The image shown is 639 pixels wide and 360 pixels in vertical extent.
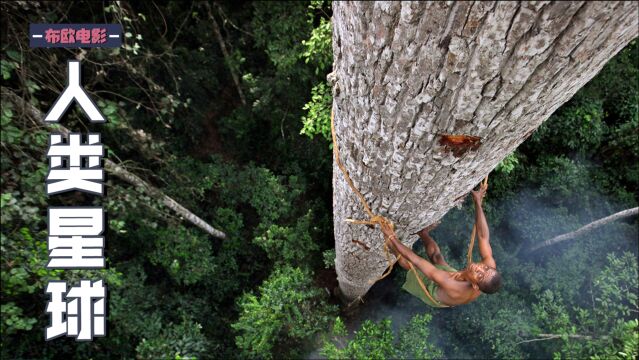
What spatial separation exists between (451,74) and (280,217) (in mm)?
4600

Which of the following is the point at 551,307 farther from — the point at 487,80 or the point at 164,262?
the point at 164,262

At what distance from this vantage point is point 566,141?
527 centimetres

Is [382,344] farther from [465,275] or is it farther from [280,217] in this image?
[280,217]

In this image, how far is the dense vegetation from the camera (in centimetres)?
385

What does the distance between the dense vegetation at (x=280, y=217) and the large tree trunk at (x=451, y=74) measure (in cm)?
231

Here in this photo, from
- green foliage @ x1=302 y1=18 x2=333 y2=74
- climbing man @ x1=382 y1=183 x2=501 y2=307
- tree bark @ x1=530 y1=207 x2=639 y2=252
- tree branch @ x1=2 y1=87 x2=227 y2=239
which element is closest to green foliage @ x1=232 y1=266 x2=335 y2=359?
tree branch @ x1=2 y1=87 x2=227 y2=239

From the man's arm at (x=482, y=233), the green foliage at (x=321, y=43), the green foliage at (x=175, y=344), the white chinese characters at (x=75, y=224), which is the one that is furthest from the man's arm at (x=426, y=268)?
the green foliage at (x=175, y=344)

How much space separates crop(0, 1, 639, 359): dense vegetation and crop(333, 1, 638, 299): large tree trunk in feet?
7.59

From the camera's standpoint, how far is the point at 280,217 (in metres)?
A: 5.34

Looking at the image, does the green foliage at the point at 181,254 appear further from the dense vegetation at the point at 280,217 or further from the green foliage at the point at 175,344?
the green foliage at the point at 175,344

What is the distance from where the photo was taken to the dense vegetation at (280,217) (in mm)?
3854

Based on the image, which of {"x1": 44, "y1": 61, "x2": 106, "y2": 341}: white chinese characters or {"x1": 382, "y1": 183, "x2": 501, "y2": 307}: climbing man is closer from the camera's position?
{"x1": 382, "y1": 183, "x2": 501, "y2": 307}: climbing man

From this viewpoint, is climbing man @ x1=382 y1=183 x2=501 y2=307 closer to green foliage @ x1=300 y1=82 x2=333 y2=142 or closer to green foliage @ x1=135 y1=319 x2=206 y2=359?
green foliage @ x1=300 y1=82 x2=333 y2=142

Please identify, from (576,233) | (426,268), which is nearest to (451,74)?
(426,268)
